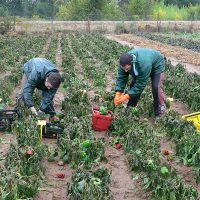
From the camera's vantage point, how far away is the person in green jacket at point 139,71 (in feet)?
24.0

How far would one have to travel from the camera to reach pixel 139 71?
7.50 meters

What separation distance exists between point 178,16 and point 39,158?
2029 inches

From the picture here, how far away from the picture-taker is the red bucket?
7266mm

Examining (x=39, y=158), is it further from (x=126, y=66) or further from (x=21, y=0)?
(x=21, y=0)

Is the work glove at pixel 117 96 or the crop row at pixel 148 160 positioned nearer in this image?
the crop row at pixel 148 160

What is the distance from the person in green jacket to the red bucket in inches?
12.7

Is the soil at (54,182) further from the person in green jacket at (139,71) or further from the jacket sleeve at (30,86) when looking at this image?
the person in green jacket at (139,71)

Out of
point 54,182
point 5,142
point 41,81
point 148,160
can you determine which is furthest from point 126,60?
point 54,182

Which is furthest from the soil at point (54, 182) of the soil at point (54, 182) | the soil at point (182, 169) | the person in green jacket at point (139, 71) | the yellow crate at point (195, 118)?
the yellow crate at point (195, 118)

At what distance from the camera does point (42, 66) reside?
6992mm

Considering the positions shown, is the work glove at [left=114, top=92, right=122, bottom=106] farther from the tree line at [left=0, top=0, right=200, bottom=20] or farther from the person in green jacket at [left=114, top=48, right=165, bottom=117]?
the tree line at [left=0, top=0, right=200, bottom=20]

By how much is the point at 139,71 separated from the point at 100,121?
1.12 meters

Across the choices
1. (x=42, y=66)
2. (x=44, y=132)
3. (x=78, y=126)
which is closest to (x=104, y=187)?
(x=78, y=126)

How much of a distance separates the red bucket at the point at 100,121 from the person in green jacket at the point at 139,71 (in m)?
0.32
